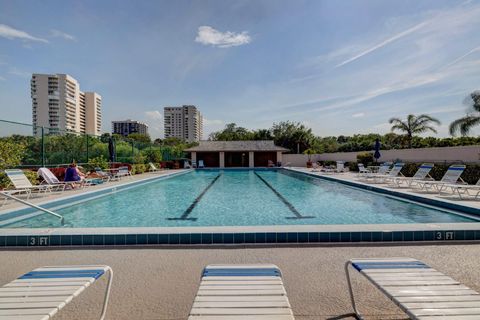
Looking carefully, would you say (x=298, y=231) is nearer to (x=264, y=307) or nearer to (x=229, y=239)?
(x=229, y=239)

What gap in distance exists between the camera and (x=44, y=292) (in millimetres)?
1855

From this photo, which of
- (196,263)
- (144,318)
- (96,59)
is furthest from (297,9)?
(144,318)

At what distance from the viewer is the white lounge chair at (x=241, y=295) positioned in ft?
5.15

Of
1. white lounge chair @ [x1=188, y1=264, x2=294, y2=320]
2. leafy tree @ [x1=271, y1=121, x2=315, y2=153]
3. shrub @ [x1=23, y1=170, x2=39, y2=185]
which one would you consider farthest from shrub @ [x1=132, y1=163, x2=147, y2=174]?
leafy tree @ [x1=271, y1=121, x2=315, y2=153]

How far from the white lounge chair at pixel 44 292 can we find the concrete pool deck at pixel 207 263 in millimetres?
453

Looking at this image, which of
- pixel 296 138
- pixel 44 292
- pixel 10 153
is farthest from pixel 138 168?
pixel 296 138

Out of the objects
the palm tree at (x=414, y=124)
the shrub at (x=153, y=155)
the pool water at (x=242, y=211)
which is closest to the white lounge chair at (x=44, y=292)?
the pool water at (x=242, y=211)

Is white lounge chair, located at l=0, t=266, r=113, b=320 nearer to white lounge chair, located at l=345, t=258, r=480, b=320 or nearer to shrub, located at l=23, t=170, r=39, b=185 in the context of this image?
white lounge chair, located at l=345, t=258, r=480, b=320

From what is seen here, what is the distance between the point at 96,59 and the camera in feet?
46.1

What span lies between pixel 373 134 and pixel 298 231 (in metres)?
52.9

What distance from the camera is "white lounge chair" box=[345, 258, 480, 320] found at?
1584 mm

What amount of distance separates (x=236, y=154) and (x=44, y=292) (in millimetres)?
30635

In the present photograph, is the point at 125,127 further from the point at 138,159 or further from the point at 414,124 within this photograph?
the point at 414,124

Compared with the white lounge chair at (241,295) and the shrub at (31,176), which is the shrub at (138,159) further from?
the white lounge chair at (241,295)
